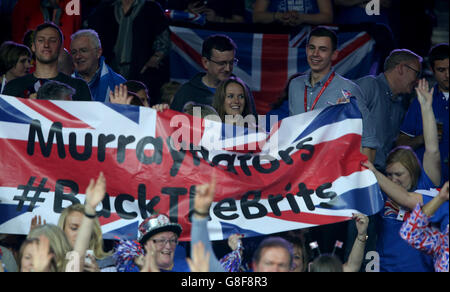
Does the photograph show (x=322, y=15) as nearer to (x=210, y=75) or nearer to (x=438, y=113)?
(x=210, y=75)

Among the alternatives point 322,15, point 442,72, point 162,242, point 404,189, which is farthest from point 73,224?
point 322,15

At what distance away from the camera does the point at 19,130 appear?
24.1 ft

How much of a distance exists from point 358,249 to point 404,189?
0.59 meters

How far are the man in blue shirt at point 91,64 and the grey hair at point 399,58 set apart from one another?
8.38 feet

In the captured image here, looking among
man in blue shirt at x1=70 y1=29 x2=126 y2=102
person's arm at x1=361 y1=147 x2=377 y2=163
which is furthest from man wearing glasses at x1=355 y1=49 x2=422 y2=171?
man in blue shirt at x1=70 y1=29 x2=126 y2=102

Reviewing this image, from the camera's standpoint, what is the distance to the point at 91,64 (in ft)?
28.5

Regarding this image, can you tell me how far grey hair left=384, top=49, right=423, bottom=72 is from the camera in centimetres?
866

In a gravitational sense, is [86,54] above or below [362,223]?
above

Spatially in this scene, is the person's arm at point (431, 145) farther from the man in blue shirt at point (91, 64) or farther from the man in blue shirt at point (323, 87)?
the man in blue shirt at point (91, 64)

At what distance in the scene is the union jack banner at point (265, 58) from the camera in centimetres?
978

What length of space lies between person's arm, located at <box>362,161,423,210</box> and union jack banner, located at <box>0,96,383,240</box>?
67mm

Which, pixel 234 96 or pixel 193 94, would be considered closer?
pixel 234 96

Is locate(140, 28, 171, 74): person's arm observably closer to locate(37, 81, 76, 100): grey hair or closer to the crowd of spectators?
the crowd of spectators

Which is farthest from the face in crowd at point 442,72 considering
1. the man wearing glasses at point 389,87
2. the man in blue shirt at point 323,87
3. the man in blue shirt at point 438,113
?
the man in blue shirt at point 323,87
